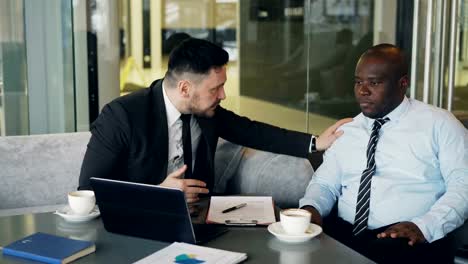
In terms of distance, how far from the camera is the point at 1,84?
13.8 ft

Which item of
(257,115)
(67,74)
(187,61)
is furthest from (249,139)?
(257,115)

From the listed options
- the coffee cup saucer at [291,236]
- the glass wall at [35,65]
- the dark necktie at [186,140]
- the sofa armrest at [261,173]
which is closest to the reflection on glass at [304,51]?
the glass wall at [35,65]

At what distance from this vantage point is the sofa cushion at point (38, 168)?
3045mm

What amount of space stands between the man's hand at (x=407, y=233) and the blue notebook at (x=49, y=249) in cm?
104

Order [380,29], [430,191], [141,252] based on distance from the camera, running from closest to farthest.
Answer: [141,252]
[430,191]
[380,29]

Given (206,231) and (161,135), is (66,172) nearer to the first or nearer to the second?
(161,135)

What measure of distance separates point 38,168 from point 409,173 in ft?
5.22

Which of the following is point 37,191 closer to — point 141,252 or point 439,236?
point 141,252

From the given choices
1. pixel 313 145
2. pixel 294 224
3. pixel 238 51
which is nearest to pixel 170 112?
pixel 313 145

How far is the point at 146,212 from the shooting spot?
193cm

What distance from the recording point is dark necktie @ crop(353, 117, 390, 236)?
105 inches

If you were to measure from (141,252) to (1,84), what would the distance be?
8.88ft

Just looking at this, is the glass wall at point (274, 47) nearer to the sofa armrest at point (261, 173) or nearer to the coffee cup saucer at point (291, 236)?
the sofa armrest at point (261, 173)

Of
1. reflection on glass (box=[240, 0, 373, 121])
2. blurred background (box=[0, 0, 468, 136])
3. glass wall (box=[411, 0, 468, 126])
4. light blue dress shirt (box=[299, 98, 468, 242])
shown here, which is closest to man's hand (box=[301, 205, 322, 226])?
light blue dress shirt (box=[299, 98, 468, 242])
